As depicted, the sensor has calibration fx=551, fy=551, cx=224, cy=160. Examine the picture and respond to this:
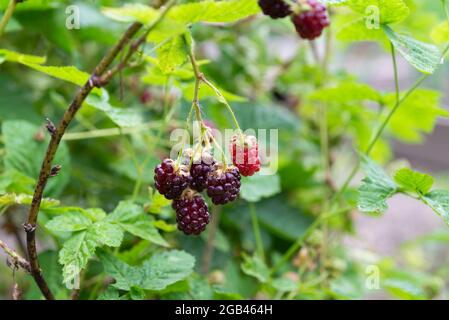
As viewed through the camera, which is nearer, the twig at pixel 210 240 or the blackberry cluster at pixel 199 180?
the blackberry cluster at pixel 199 180

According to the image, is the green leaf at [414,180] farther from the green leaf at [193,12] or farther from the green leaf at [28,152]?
the green leaf at [28,152]

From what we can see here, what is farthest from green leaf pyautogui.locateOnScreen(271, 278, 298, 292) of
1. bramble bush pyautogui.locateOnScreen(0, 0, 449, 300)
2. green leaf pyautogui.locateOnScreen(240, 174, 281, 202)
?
green leaf pyautogui.locateOnScreen(240, 174, 281, 202)

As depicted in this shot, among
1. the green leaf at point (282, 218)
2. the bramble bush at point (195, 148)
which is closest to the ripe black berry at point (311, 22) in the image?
the bramble bush at point (195, 148)

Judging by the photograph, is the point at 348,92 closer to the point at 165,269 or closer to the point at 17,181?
the point at 165,269

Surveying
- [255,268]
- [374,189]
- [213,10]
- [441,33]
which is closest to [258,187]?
[255,268]

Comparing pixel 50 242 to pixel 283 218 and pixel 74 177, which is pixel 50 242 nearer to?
pixel 74 177
